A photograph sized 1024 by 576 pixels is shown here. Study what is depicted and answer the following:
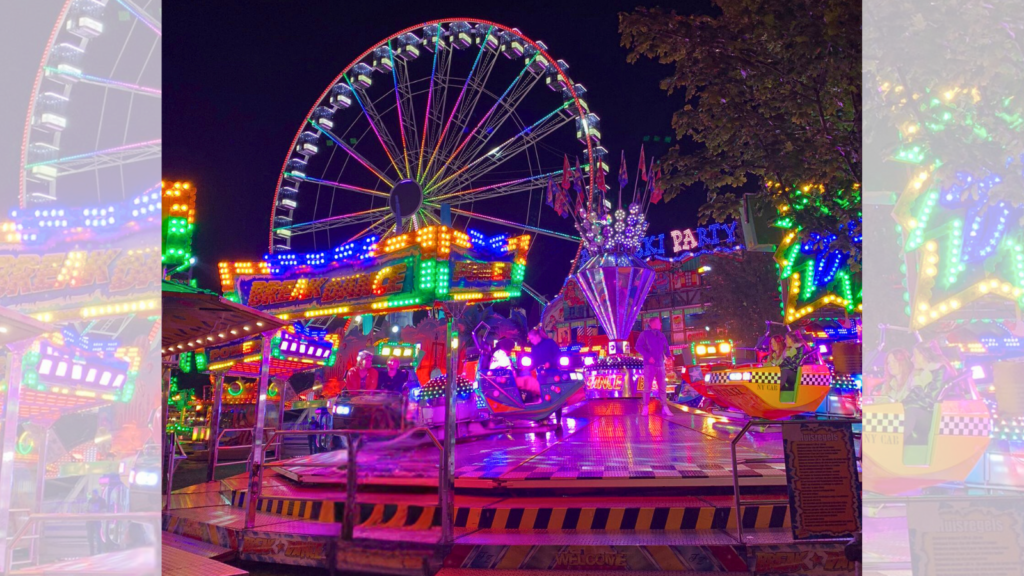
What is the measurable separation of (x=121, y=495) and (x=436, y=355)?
6703 mm

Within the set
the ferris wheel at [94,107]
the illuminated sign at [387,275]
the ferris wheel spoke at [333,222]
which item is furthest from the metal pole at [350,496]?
the ferris wheel spoke at [333,222]

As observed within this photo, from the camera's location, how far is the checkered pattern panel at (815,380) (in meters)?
10.5

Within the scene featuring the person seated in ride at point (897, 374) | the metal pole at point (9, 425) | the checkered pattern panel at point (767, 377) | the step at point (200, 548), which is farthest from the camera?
the checkered pattern panel at point (767, 377)

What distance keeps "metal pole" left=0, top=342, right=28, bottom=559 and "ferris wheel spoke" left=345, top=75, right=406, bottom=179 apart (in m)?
15.3

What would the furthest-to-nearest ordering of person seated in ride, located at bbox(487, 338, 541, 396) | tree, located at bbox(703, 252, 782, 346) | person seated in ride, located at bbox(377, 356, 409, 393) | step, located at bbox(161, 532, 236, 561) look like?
1. tree, located at bbox(703, 252, 782, 346)
2. person seated in ride, located at bbox(377, 356, 409, 393)
3. person seated in ride, located at bbox(487, 338, 541, 396)
4. step, located at bbox(161, 532, 236, 561)

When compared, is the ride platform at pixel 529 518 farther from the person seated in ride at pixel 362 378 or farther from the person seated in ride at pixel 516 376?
the person seated in ride at pixel 362 378

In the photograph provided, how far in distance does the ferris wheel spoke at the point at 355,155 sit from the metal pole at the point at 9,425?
15.4 metres

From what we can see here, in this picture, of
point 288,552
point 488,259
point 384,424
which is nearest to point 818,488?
point 384,424

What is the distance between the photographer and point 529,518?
5.23 metres

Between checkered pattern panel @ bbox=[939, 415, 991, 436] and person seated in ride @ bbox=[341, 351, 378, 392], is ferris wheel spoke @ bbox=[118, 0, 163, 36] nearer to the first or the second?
person seated in ride @ bbox=[341, 351, 378, 392]

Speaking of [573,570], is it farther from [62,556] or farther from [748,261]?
[748,261]

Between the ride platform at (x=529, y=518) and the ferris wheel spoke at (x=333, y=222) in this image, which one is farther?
the ferris wheel spoke at (x=333, y=222)

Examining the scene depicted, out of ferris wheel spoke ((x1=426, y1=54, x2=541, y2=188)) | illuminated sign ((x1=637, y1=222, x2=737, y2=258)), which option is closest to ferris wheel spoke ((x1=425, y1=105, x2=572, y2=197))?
ferris wheel spoke ((x1=426, y1=54, x2=541, y2=188))

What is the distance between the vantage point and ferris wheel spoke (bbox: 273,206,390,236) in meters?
21.4
